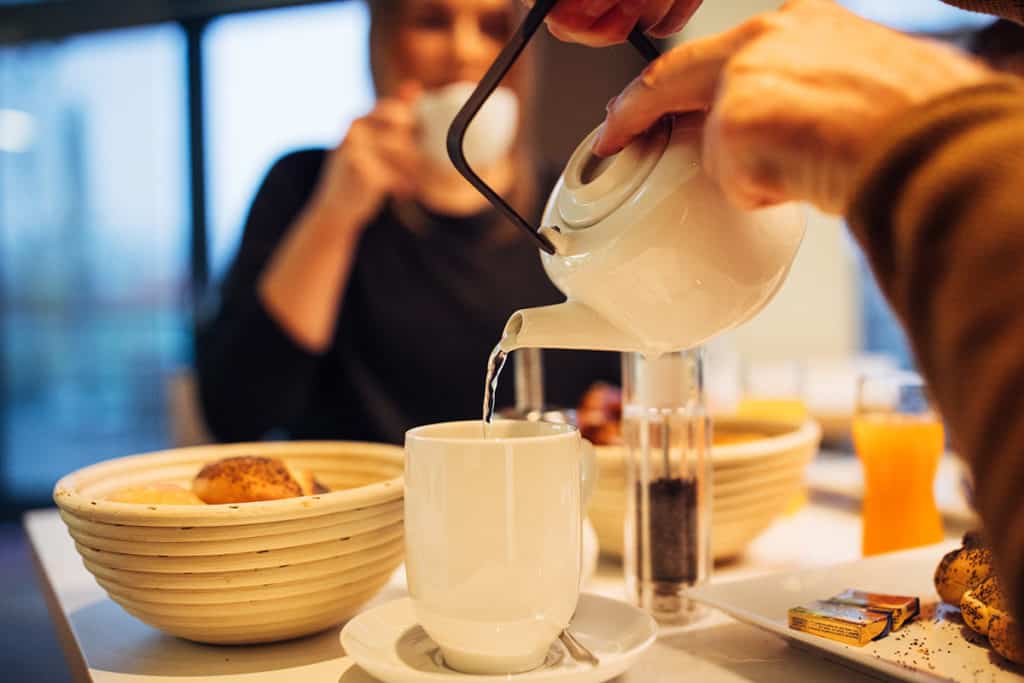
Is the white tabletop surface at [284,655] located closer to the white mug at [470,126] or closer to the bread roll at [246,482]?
the bread roll at [246,482]

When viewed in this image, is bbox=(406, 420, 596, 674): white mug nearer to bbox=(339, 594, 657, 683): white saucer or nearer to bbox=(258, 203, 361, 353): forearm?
bbox=(339, 594, 657, 683): white saucer

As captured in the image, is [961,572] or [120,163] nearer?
[961,572]

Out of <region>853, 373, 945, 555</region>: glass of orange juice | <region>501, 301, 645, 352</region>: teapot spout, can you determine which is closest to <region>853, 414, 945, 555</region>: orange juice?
<region>853, 373, 945, 555</region>: glass of orange juice

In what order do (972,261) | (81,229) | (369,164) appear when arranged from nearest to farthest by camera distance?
(972,261) < (369,164) < (81,229)

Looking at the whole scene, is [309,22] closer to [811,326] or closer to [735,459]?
[811,326]

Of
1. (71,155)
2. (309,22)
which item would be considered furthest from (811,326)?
(71,155)

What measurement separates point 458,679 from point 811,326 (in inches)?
130

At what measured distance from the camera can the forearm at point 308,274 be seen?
5.55 ft

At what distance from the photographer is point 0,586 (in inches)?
130

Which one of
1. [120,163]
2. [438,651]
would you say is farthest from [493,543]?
[120,163]

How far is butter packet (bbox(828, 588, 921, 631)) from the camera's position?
0.62 m

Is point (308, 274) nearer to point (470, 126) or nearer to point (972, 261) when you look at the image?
point (470, 126)

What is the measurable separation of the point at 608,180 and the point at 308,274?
3.90 ft

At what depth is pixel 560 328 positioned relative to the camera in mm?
654
